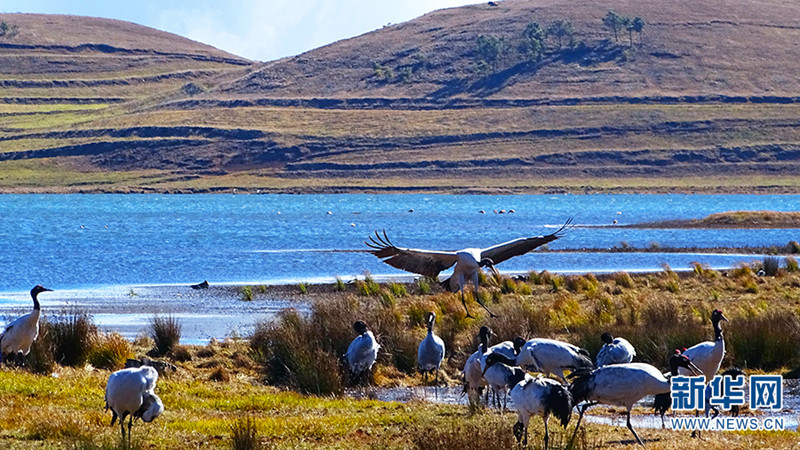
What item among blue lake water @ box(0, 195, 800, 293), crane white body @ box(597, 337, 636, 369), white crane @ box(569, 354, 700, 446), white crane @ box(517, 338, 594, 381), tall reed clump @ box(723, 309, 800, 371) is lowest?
blue lake water @ box(0, 195, 800, 293)

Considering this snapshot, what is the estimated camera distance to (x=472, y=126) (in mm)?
156750

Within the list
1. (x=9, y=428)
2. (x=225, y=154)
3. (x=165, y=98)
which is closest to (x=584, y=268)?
(x=9, y=428)

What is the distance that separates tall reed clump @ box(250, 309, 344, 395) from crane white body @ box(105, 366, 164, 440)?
4.80 metres

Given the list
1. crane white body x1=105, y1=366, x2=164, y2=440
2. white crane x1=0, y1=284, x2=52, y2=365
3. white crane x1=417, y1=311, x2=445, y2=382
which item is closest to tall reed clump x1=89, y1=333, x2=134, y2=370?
white crane x1=0, y1=284, x2=52, y2=365

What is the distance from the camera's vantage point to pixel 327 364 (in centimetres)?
1661

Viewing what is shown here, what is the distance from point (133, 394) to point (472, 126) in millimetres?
146604

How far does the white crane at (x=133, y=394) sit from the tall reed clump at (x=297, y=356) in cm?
480

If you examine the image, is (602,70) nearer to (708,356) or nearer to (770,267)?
(770,267)

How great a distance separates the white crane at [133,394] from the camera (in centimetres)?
1151

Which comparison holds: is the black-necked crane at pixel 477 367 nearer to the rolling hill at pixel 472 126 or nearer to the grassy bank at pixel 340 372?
the grassy bank at pixel 340 372

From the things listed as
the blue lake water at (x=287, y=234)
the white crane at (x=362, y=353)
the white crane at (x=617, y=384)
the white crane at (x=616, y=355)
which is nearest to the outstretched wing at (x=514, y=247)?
the white crane at (x=616, y=355)

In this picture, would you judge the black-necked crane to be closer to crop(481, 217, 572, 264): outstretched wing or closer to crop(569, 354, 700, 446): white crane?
crop(481, 217, 572, 264): outstretched wing

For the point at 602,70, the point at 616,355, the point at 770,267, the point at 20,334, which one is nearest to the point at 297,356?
the point at 20,334

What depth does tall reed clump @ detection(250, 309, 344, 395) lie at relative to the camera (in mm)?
16438
